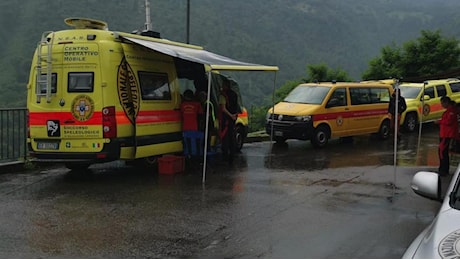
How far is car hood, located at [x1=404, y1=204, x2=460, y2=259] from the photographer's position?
302cm

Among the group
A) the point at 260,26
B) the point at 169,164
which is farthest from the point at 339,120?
the point at 260,26

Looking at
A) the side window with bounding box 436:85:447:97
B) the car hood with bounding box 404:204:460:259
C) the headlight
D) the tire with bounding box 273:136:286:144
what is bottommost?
the tire with bounding box 273:136:286:144

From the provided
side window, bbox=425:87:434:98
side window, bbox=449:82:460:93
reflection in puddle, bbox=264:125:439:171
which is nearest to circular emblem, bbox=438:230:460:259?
reflection in puddle, bbox=264:125:439:171

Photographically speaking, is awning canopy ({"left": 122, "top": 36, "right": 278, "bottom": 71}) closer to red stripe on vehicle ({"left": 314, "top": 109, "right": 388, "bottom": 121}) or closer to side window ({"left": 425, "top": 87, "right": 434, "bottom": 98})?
red stripe on vehicle ({"left": 314, "top": 109, "right": 388, "bottom": 121})

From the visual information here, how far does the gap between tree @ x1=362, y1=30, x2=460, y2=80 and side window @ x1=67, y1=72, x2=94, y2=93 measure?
25283 mm

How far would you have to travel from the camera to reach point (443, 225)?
11.3ft

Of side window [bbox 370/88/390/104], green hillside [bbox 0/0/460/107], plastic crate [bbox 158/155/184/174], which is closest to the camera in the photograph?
plastic crate [bbox 158/155/184/174]

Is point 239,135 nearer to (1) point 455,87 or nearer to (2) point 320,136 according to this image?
(2) point 320,136

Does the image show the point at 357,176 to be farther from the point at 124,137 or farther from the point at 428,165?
the point at 124,137

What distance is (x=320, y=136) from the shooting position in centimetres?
1532

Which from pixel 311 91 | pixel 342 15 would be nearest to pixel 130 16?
pixel 311 91

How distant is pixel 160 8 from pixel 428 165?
40.4m

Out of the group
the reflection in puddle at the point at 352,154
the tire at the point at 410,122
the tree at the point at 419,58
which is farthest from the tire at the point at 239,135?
the tree at the point at 419,58

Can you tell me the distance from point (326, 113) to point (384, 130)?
10.2ft
